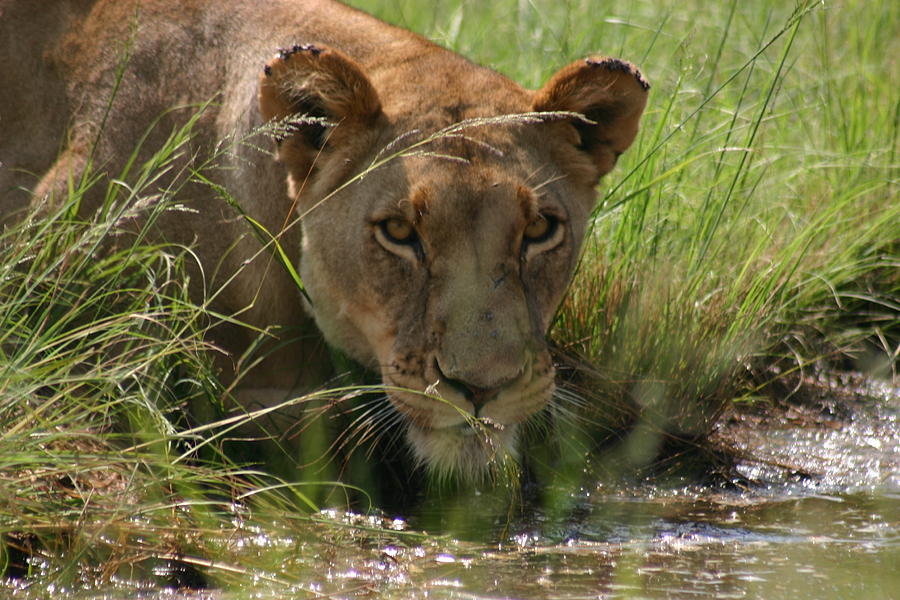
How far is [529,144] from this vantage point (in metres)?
4.55

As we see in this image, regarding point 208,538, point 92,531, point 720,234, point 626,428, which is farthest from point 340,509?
point 720,234

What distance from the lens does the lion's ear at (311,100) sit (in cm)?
425

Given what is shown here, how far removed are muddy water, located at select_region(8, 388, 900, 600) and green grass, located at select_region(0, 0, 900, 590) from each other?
0.12 meters

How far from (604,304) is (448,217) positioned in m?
1.32

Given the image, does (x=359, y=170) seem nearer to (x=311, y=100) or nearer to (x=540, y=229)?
(x=311, y=100)

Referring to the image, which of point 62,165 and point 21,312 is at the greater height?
point 62,165

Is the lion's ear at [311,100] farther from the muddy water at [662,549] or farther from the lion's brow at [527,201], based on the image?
the muddy water at [662,549]

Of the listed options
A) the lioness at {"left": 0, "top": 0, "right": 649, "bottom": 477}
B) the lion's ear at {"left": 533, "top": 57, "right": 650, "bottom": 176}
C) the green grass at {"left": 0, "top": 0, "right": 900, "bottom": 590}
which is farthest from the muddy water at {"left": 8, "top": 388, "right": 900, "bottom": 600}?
the lion's ear at {"left": 533, "top": 57, "right": 650, "bottom": 176}

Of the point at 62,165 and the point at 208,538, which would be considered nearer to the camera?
the point at 208,538

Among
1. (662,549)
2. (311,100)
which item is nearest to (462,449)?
(662,549)

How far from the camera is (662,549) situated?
396 centimetres

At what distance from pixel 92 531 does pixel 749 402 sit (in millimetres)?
2894

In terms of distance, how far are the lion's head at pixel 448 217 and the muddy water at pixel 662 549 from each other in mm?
373

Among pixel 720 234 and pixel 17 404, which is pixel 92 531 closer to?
pixel 17 404
